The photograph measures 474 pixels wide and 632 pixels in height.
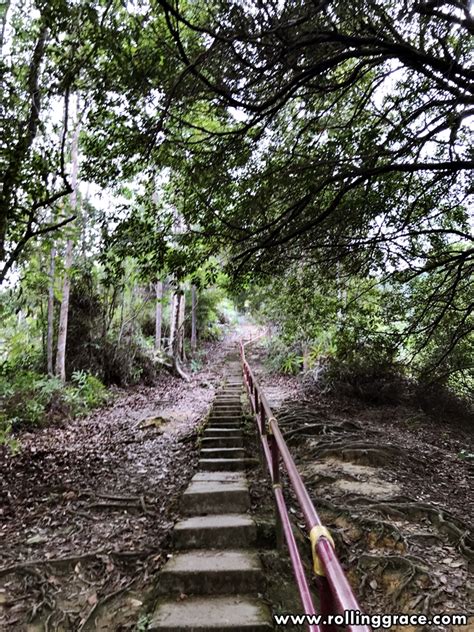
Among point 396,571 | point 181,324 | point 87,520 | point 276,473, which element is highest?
point 181,324

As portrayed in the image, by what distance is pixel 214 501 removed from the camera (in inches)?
→ 180

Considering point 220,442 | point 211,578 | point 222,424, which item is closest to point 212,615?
point 211,578

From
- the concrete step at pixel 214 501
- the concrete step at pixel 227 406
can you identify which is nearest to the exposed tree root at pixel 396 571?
the concrete step at pixel 214 501

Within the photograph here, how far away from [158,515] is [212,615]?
6.27 feet

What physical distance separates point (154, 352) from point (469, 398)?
35.3ft

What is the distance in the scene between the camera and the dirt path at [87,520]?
335cm

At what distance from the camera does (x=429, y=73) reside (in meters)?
4.90

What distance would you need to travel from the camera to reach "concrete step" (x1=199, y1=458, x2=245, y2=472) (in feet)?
19.0

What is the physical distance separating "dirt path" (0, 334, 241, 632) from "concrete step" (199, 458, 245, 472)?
1.05 ft

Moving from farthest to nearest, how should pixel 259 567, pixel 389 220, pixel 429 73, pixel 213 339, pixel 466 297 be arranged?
pixel 213 339 → pixel 466 297 → pixel 389 220 → pixel 429 73 → pixel 259 567

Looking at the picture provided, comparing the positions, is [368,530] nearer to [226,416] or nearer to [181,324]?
A: [226,416]

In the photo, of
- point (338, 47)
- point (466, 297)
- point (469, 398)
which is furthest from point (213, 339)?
point (338, 47)

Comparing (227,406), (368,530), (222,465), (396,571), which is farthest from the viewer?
(227,406)

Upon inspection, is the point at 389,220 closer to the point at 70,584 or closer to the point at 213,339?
the point at 70,584
